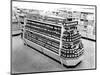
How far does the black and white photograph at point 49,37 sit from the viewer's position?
183 cm

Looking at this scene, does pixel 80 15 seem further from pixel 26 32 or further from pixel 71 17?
pixel 26 32

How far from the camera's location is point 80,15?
2.05m

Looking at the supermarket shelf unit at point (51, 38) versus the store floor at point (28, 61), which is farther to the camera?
the supermarket shelf unit at point (51, 38)

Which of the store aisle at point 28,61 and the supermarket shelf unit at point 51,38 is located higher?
the supermarket shelf unit at point 51,38

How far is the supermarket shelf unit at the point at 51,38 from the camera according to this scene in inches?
75.4

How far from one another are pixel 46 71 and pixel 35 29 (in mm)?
506

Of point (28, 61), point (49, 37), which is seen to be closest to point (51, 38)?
point (49, 37)

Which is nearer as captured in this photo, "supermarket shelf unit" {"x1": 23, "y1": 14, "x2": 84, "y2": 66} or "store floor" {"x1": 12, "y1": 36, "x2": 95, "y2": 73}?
"store floor" {"x1": 12, "y1": 36, "x2": 95, "y2": 73}

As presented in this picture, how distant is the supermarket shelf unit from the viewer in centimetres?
191

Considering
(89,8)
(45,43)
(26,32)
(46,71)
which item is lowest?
(46,71)

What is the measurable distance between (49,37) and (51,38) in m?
0.03

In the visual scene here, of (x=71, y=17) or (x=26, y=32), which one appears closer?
(x=26, y=32)

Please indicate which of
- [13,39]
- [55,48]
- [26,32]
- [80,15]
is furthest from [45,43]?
[80,15]

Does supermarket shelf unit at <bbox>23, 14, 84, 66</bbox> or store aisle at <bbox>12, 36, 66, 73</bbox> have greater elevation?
supermarket shelf unit at <bbox>23, 14, 84, 66</bbox>
